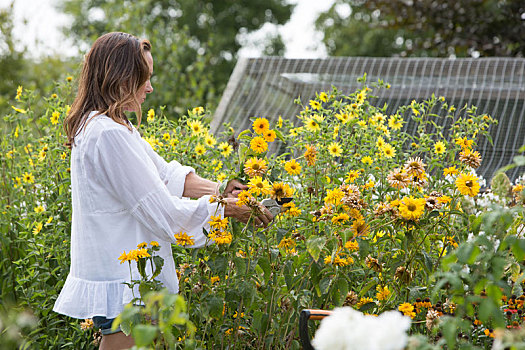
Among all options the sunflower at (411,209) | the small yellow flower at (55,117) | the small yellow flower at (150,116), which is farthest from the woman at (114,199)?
the small yellow flower at (55,117)

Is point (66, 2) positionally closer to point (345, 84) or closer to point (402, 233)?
point (345, 84)

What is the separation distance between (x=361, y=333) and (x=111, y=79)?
4.39ft

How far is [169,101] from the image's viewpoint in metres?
8.03

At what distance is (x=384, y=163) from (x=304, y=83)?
227cm

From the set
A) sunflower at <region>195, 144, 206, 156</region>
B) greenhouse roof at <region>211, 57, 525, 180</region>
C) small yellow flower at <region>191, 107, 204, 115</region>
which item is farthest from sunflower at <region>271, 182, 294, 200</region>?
greenhouse roof at <region>211, 57, 525, 180</region>

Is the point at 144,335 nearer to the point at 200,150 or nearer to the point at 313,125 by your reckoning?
the point at 313,125

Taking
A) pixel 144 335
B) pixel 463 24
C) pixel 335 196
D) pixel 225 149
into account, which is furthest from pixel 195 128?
pixel 463 24

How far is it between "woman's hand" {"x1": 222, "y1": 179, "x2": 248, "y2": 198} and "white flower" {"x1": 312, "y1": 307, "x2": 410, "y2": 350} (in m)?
1.02

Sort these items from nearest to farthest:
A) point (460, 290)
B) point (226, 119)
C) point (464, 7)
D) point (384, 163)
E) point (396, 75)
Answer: point (460, 290) → point (384, 163) → point (226, 119) → point (396, 75) → point (464, 7)

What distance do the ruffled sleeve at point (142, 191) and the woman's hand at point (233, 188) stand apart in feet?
0.40

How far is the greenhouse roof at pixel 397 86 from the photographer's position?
13.9 ft

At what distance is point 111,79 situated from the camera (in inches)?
79.0

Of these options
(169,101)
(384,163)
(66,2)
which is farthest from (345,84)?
(66,2)

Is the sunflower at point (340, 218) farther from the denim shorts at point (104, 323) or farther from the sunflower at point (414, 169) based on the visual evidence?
the denim shorts at point (104, 323)
